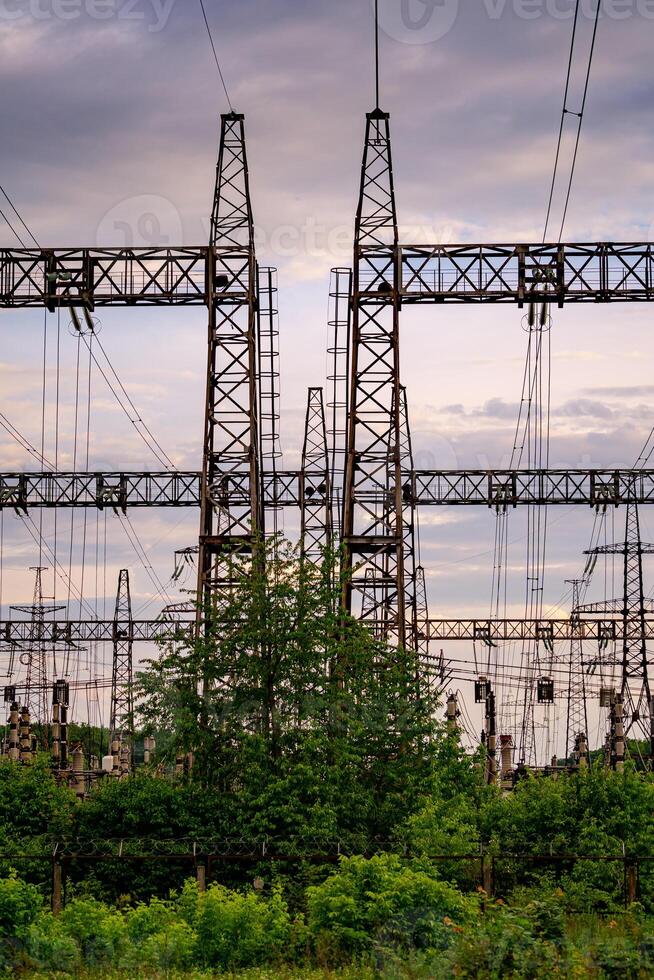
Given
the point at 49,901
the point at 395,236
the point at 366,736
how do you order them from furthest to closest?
the point at 395,236 → the point at 366,736 → the point at 49,901

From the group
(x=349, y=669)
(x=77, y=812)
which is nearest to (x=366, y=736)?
(x=349, y=669)

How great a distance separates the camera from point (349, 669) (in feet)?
96.8

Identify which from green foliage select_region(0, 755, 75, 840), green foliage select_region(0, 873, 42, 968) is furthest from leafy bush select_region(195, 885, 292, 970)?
green foliage select_region(0, 755, 75, 840)

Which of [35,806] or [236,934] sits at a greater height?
[35,806]

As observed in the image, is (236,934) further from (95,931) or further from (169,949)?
(95,931)

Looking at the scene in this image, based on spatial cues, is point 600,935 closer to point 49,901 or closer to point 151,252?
point 49,901

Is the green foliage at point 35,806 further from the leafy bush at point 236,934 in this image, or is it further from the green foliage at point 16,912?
the leafy bush at point 236,934

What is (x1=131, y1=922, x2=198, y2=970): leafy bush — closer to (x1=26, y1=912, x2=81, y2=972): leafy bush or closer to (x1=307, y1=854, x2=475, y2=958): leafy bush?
(x1=26, y1=912, x2=81, y2=972): leafy bush

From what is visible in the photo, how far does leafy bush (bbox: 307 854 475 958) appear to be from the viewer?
19.3 m

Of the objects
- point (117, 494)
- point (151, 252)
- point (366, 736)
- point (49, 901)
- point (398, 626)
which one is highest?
point (151, 252)

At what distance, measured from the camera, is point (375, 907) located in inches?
777

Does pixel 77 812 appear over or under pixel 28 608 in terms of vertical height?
under

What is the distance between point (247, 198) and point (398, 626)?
1148 cm

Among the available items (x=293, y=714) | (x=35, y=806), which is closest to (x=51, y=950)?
(x=293, y=714)
